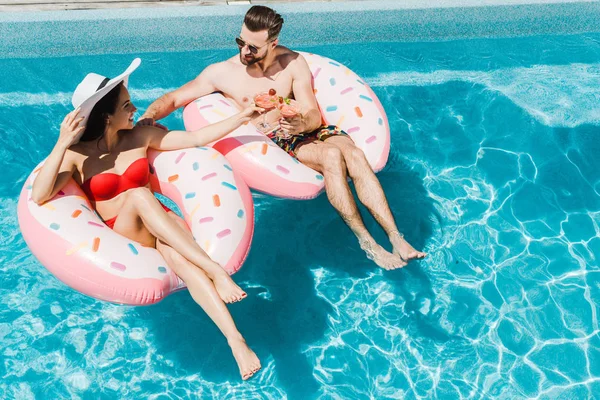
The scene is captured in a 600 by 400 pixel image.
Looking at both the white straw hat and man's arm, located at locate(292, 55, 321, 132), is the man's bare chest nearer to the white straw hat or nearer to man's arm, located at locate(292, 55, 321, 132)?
man's arm, located at locate(292, 55, 321, 132)

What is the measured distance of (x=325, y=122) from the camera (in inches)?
167

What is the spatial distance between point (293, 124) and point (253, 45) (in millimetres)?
511

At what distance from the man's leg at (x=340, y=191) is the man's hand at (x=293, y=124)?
0.13m

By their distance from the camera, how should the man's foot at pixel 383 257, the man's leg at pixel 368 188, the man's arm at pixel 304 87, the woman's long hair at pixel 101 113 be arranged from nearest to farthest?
the woman's long hair at pixel 101 113
the man's foot at pixel 383 257
the man's leg at pixel 368 188
the man's arm at pixel 304 87

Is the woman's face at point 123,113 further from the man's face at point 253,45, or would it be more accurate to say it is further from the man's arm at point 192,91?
the man's face at point 253,45

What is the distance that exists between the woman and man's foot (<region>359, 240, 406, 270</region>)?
81 cm

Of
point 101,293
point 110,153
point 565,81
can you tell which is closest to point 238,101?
point 110,153

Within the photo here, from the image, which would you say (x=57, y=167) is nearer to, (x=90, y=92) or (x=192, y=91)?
(x=90, y=92)

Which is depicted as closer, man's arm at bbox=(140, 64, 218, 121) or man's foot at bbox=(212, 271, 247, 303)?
man's foot at bbox=(212, 271, 247, 303)

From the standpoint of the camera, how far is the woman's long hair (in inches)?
126

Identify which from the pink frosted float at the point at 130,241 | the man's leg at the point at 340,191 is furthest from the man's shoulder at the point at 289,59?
the pink frosted float at the point at 130,241

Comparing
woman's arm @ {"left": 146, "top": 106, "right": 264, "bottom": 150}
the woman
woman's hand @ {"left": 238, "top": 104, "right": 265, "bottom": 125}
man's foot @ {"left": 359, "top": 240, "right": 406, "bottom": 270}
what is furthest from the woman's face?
man's foot @ {"left": 359, "top": 240, "right": 406, "bottom": 270}

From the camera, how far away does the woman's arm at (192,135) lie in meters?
3.60

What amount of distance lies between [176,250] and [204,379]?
0.81 m
